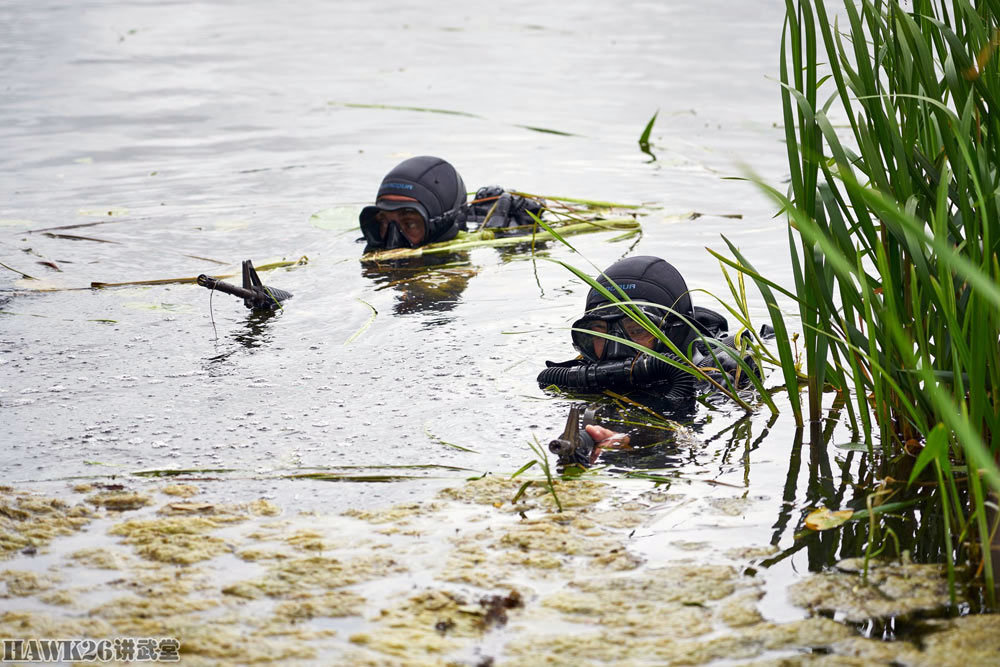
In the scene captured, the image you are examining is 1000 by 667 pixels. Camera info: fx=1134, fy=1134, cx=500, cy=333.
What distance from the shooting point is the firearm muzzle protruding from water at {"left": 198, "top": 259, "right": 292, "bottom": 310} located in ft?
18.1

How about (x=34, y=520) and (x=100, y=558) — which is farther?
(x=34, y=520)

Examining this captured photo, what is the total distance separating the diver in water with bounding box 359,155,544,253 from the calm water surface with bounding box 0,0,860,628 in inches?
11.7

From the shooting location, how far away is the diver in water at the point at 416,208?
23.7 ft

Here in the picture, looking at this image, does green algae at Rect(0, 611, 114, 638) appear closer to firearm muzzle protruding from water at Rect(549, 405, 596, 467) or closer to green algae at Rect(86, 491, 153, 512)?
green algae at Rect(86, 491, 153, 512)

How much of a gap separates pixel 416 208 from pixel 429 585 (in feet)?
15.2

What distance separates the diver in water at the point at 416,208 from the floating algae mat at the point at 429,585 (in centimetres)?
395

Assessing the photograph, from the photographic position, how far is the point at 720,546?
119 inches

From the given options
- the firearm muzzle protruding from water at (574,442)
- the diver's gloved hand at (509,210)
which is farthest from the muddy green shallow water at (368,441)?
the diver's gloved hand at (509,210)

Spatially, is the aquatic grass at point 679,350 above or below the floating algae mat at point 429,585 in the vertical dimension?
above

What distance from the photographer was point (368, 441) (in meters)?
4.02

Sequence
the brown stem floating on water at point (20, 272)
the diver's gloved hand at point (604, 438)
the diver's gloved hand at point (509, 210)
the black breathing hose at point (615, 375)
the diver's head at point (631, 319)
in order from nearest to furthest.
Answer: the diver's gloved hand at point (604, 438), the black breathing hose at point (615, 375), the diver's head at point (631, 319), the brown stem floating on water at point (20, 272), the diver's gloved hand at point (509, 210)

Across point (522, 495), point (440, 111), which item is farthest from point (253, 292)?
point (440, 111)

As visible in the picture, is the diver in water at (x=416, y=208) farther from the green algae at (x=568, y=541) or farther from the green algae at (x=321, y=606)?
the green algae at (x=321, y=606)

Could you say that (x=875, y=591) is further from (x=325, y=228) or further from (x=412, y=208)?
(x=325, y=228)
